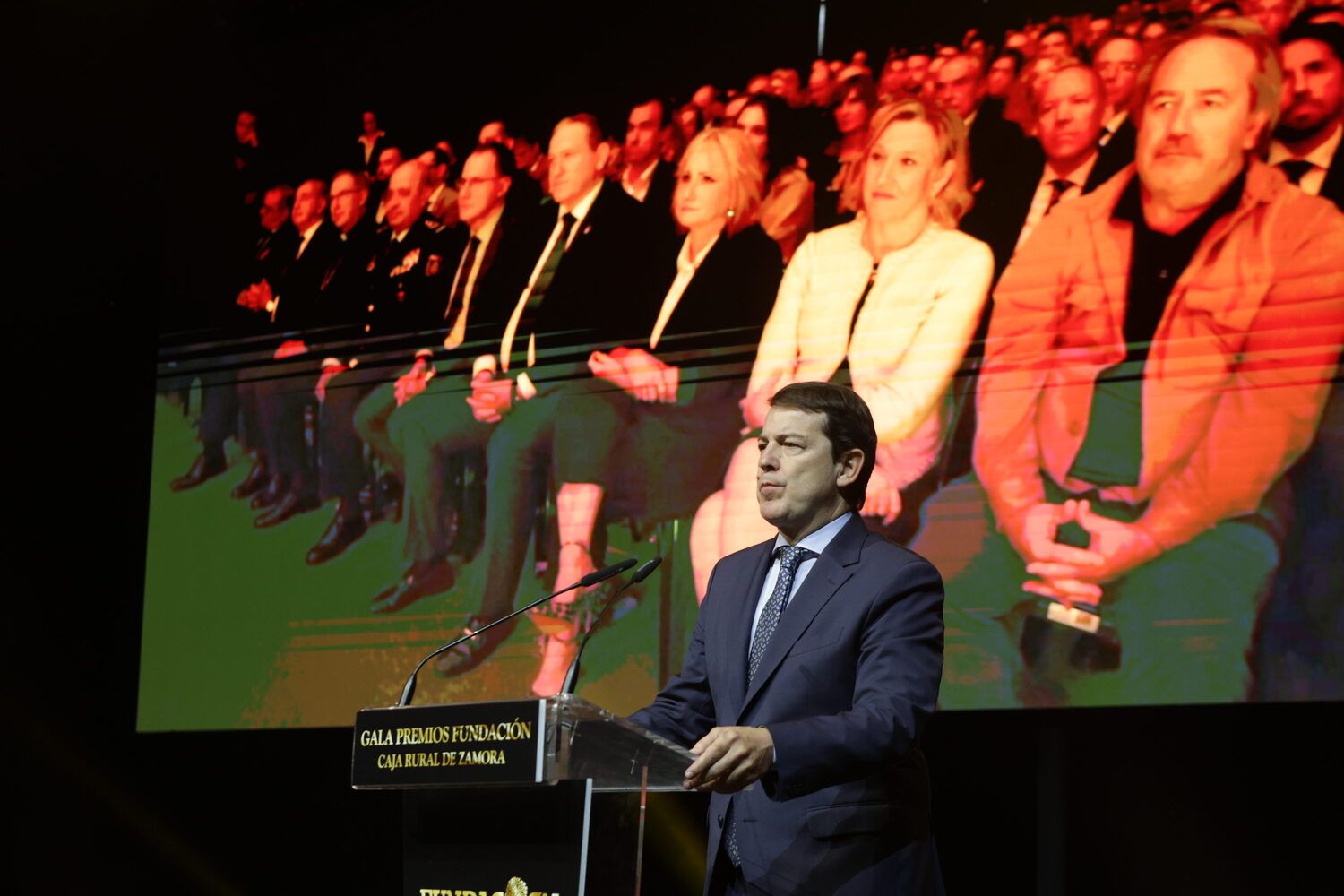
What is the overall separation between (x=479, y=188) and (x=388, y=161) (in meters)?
0.43

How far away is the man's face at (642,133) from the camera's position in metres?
4.71

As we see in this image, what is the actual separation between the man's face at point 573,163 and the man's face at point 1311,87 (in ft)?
6.77

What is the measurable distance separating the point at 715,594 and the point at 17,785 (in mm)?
4228

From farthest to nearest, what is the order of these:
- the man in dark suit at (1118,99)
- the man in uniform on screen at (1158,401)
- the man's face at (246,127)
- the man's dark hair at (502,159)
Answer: the man's face at (246,127), the man's dark hair at (502,159), the man in dark suit at (1118,99), the man in uniform on screen at (1158,401)

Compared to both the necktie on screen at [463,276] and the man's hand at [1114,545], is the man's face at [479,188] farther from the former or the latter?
the man's hand at [1114,545]

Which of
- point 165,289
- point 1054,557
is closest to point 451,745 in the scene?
point 1054,557

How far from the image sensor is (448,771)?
2.02m

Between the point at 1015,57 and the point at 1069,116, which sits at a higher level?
the point at 1015,57

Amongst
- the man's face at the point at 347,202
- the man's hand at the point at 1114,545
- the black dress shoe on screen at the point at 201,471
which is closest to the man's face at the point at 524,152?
the man's face at the point at 347,202

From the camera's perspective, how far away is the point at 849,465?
2543 mm

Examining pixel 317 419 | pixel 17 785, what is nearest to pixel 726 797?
pixel 317 419

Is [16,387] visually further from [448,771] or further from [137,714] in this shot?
[448,771]

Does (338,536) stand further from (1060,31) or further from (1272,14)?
(1272,14)

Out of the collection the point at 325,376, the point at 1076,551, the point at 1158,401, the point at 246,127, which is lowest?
the point at 1076,551
